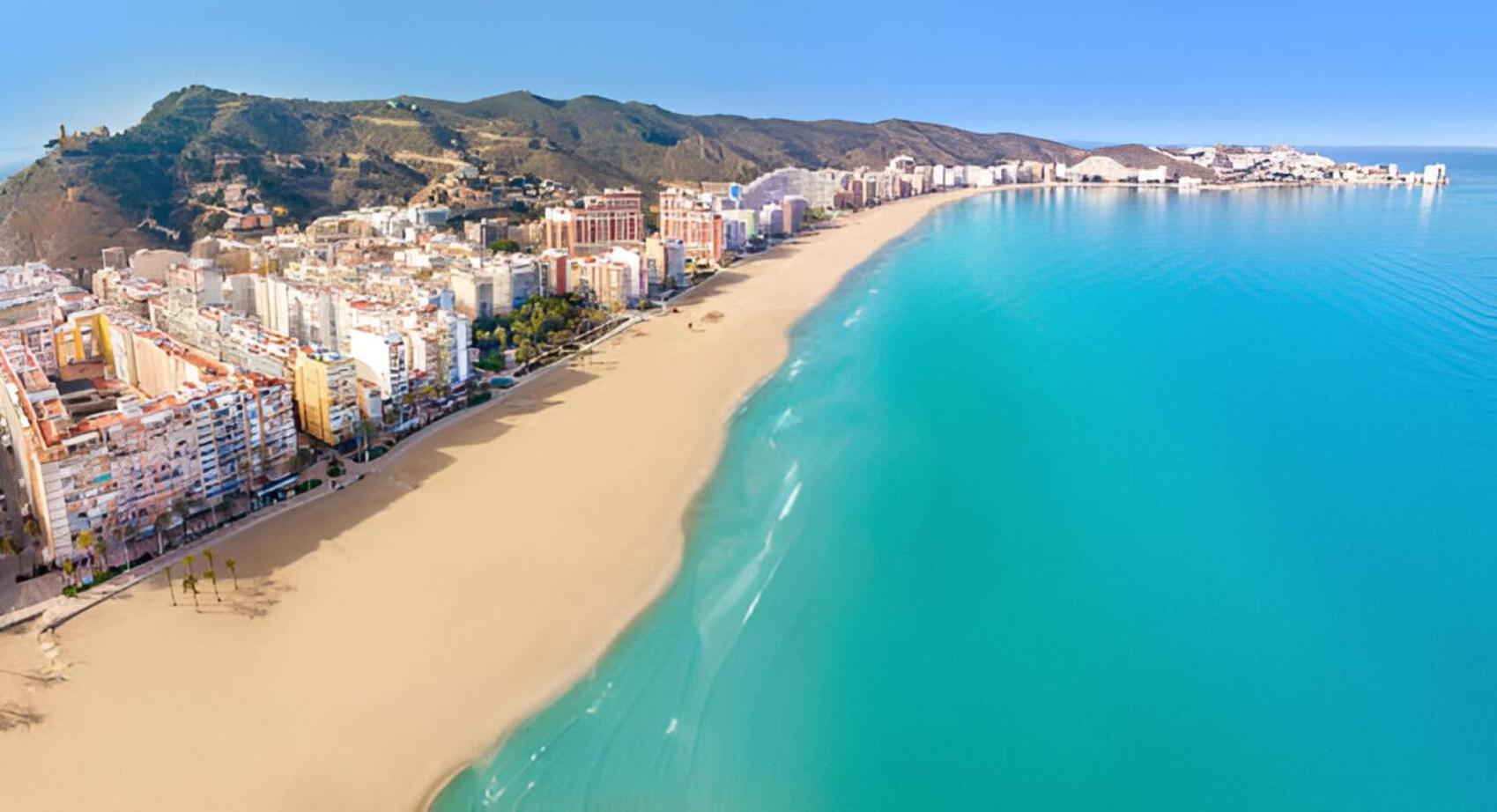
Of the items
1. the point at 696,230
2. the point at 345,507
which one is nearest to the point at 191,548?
the point at 345,507

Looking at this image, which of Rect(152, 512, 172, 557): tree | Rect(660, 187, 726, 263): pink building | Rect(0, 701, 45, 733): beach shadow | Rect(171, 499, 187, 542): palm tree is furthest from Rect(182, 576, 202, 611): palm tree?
Rect(660, 187, 726, 263): pink building

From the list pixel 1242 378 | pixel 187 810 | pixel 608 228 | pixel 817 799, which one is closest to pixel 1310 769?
pixel 817 799

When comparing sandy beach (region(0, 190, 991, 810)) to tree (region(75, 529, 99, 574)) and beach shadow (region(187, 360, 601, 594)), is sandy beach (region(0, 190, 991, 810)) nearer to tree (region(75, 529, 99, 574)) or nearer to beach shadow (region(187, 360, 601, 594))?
beach shadow (region(187, 360, 601, 594))

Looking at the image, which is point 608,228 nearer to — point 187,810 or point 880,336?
point 880,336

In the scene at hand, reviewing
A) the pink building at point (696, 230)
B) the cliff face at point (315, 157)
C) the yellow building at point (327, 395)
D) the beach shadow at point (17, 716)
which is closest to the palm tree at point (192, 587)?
the beach shadow at point (17, 716)

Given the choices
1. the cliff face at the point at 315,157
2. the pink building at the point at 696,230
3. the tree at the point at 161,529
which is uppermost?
the cliff face at the point at 315,157

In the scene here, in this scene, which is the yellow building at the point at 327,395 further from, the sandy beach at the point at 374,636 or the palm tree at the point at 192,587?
the palm tree at the point at 192,587
